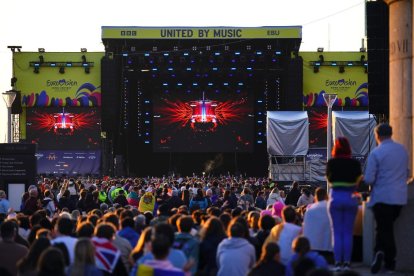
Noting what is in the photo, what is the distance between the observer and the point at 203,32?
54.0m

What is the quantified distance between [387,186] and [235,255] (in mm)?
1726

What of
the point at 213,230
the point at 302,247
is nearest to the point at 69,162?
the point at 213,230

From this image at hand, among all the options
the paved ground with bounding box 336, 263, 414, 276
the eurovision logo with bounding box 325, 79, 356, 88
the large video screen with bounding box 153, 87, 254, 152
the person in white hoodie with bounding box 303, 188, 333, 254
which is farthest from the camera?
the eurovision logo with bounding box 325, 79, 356, 88

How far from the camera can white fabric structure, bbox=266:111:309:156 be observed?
47094 millimetres

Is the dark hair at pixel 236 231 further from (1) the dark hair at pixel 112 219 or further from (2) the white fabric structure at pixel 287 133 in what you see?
(2) the white fabric structure at pixel 287 133

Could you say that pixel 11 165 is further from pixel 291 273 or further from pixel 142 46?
pixel 142 46

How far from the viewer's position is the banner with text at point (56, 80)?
5784 cm

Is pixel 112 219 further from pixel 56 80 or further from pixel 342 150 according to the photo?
pixel 56 80

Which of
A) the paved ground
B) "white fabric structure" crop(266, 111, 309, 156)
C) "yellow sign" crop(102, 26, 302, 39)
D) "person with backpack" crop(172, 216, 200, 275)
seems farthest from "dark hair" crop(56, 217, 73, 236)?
"yellow sign" crop(102, 26, 302, 39)

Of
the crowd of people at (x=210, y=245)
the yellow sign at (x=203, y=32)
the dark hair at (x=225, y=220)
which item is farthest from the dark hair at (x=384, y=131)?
the yellow sign at (x=203, y=32)

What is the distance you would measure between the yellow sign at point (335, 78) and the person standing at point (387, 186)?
147 ft

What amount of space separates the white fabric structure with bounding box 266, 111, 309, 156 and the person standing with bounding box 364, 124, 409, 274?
3514 centimetres

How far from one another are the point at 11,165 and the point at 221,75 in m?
26.2

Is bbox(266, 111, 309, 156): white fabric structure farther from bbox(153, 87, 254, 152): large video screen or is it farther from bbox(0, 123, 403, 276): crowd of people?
bbox(0, 123, 403, 276): crowd of people
